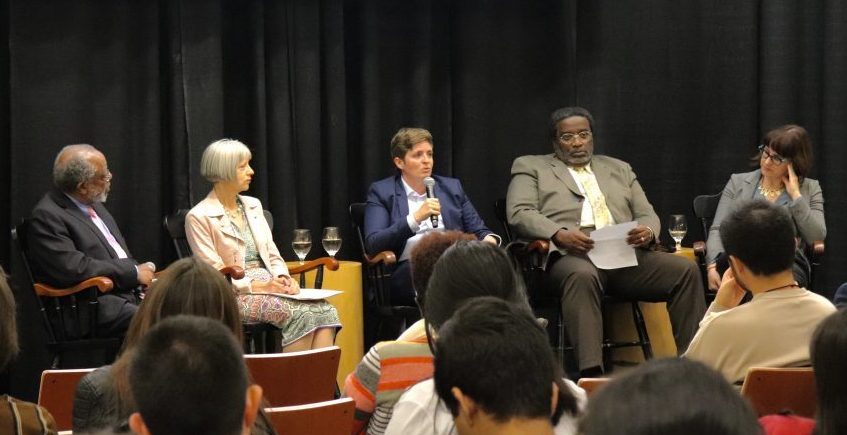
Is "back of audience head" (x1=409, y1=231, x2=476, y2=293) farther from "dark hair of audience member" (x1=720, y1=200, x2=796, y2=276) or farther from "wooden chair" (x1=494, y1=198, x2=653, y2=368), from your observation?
"wooden chair" (x1=494, y1=198, x2=653, y2=368)

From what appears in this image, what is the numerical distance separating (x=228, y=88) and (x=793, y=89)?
2.99 metres

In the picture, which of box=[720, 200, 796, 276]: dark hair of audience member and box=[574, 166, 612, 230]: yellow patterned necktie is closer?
box=[720, 200, 796, 276]: dark hair of audience member

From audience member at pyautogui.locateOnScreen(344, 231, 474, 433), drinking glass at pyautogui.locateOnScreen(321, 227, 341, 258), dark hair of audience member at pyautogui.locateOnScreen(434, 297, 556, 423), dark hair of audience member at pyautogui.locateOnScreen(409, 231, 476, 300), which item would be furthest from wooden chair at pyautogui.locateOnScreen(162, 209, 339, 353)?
dark hair of audience member at pyautogui.locateOnScreen(434, 297, 556, 423)

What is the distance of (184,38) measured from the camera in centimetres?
566

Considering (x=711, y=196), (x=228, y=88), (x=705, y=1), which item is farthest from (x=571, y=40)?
(x=228, y=88)

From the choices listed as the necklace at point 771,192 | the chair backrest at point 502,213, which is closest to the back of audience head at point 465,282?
the chair backrest at point 502,213

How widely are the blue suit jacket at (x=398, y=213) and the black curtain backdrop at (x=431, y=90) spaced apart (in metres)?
0.41

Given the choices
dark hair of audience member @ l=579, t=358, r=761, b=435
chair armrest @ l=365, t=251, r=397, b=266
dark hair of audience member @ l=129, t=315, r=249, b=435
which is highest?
dark hair of audience member @ l=579, t=358, r=761, b=435

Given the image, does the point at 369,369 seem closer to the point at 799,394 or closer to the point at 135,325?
the point at 135,325

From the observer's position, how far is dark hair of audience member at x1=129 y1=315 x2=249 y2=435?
5.27 feet

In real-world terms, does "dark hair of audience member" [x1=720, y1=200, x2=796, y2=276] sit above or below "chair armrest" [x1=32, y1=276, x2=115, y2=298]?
above

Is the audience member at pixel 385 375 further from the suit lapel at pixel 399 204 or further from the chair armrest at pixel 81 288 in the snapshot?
the suit lapel at pixel 399 204

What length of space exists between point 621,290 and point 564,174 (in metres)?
0.65

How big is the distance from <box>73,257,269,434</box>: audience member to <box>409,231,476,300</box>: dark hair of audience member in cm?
65
